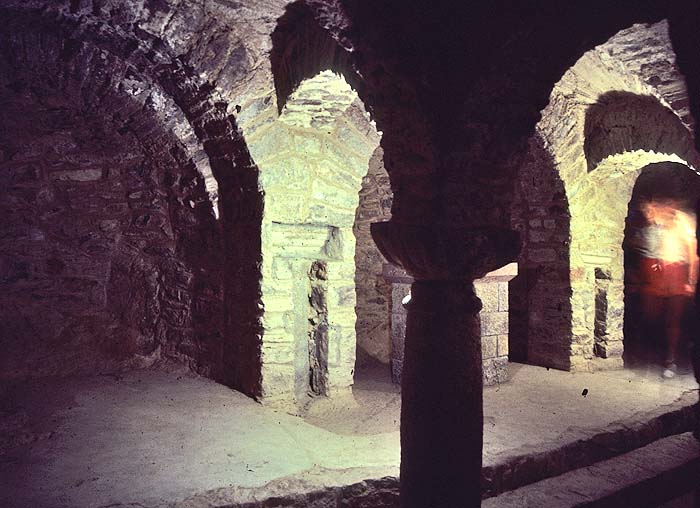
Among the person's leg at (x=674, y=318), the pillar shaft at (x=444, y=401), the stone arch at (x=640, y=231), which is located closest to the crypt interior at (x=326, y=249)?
the pillar shaft at (x=444, y=401)

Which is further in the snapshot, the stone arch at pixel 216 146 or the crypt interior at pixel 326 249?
the stone arch at pixel 216 146

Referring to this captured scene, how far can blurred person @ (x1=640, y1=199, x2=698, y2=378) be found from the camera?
787 centimetres

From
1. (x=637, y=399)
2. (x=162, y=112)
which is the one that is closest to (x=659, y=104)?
(x=637, y=399)

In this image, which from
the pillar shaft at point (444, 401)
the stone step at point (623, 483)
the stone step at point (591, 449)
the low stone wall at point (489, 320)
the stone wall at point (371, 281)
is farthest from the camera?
the stone wall at point (371, 281)

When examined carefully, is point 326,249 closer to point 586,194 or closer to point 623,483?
point 623,483

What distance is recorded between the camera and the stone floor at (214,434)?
2.79 metres

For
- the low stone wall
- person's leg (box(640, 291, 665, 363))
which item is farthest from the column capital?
person's leg (box(640, 291, 665, 363))

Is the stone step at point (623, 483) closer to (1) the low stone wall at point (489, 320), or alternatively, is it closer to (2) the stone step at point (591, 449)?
(2) the stone step at point (591, 449)

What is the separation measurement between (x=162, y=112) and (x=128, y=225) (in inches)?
52.2

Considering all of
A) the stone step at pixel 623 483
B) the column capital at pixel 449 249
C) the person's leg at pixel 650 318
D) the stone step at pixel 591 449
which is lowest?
the stone step at pixel 623 483

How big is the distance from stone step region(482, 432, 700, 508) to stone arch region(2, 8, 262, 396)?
219 cm

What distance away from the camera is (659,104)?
16.3 feet

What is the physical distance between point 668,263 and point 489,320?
4.11 m

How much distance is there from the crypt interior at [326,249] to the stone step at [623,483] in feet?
0.08
